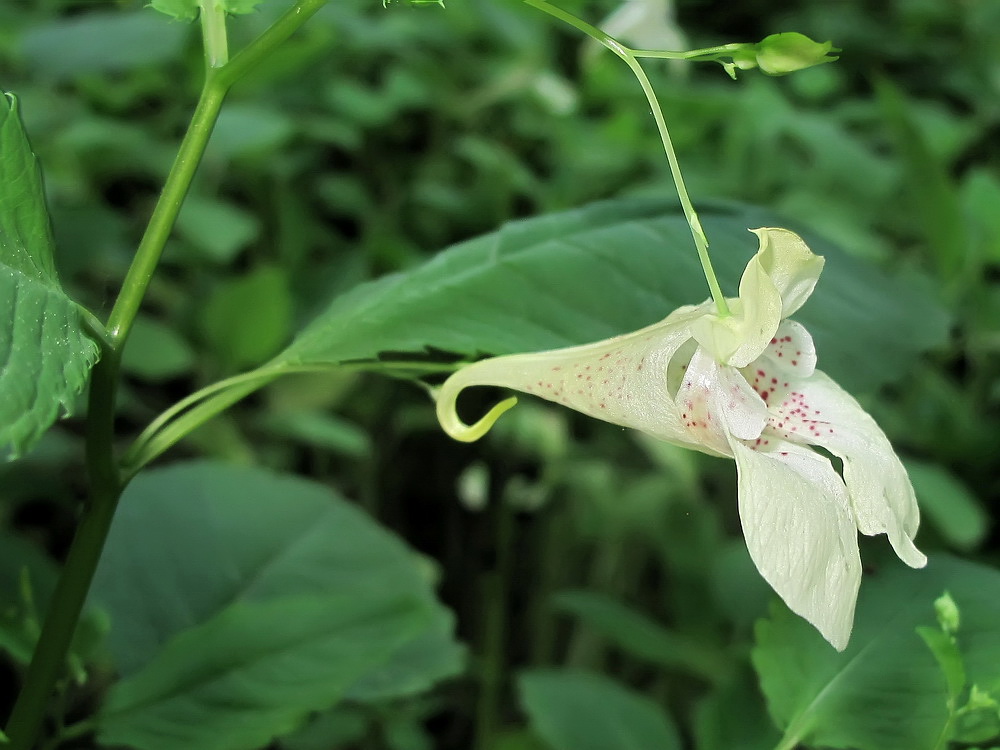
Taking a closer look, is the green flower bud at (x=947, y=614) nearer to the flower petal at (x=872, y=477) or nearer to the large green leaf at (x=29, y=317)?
the flower petal at (x=872, y=477)

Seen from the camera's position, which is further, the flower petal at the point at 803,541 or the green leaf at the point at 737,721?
the green leaf at the point at 737,721

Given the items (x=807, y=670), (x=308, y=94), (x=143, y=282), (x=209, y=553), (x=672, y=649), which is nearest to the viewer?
(x=143, y=282)

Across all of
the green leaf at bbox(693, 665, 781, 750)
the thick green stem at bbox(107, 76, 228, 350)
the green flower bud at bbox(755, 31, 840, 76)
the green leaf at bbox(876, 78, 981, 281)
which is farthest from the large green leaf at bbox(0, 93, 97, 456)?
the green leaf at bbox(876, 78, 981, 281)

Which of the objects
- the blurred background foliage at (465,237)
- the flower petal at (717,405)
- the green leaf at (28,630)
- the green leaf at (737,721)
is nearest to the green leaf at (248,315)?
the blurred background foliage at (465,237)

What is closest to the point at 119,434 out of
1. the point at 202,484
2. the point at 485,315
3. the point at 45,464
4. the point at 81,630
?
the point at 45,464

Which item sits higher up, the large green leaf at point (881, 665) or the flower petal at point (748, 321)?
the flower petal at point (748, 321)

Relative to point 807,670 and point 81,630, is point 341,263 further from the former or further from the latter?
point 807,670

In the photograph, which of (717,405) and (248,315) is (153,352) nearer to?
(248,315)
